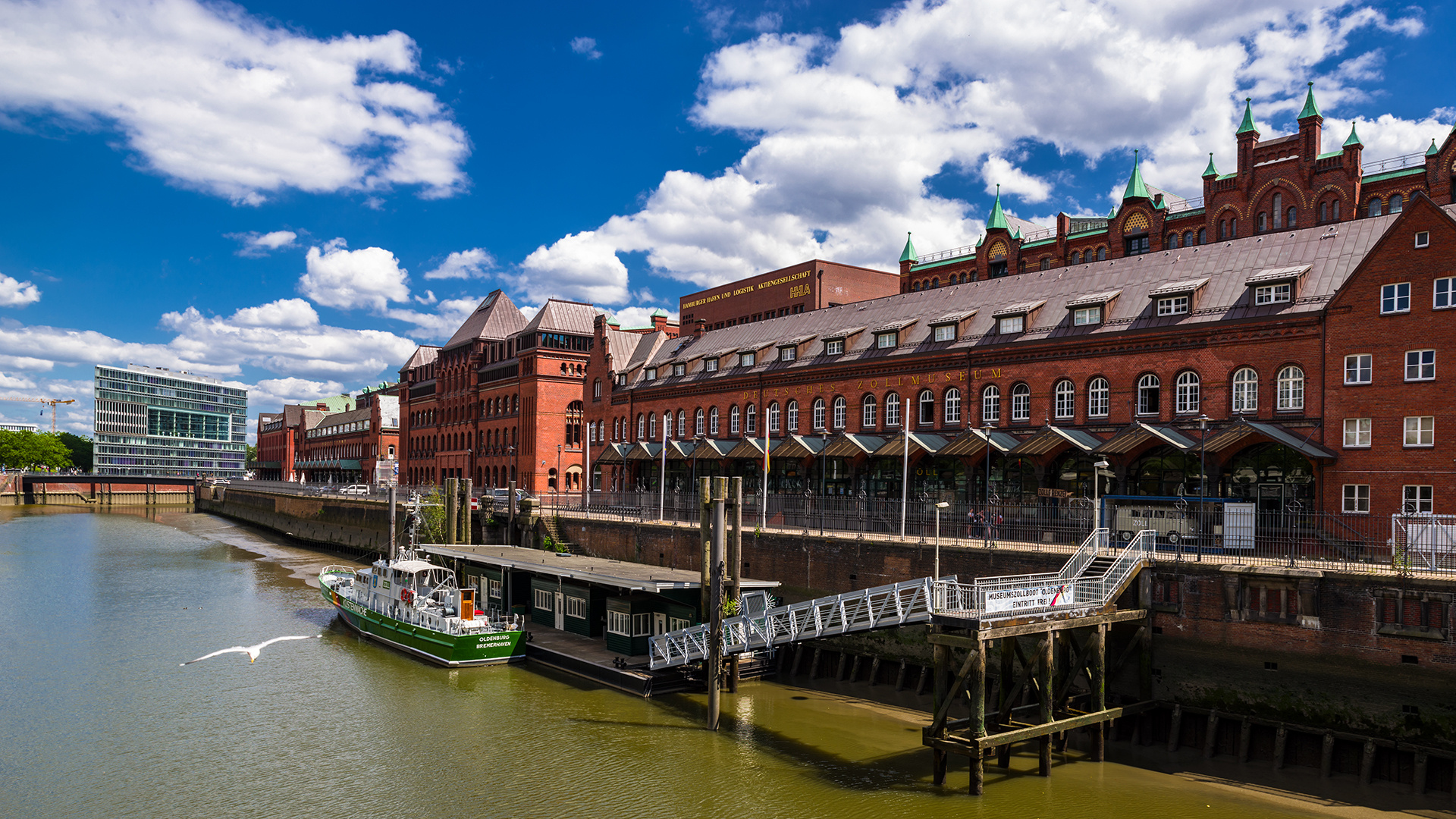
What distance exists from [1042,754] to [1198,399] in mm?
19867

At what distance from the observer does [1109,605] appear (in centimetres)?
2617

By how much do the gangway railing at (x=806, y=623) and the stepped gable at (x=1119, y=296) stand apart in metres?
17.5

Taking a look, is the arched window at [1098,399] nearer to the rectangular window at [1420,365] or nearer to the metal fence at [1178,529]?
the metal fence at [1178,529]

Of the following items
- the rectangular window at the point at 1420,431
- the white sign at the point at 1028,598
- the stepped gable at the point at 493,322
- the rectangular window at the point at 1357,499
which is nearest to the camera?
the white sign at the point at 1028,598

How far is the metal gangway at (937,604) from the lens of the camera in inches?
961

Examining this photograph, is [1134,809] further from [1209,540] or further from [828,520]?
[828,520]

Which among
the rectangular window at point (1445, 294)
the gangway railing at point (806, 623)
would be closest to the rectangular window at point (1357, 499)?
the rectangular window at point (1445, 294)

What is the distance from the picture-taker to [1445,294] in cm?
3069

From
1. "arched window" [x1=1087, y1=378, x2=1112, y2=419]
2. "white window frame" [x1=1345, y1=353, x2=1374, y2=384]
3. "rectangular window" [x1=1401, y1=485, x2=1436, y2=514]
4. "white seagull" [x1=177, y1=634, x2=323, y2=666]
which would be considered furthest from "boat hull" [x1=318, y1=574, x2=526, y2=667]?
"white window frame" [x1=1345, y1=353, x2=1374, y2=384]

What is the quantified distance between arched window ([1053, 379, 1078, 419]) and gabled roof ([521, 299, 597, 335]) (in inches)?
2039

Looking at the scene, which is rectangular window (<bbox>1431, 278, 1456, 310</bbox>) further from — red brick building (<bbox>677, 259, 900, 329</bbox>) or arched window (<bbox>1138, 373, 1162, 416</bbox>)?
red brick building (<bbox>677, 259, 900, 329</bbox>)

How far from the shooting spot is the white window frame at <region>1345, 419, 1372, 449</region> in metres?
32.2

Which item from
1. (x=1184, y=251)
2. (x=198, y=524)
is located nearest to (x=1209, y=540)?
(x=1184, y=251)

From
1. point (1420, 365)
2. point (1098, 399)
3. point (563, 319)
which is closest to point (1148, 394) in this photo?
point (1098, 399)
